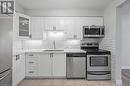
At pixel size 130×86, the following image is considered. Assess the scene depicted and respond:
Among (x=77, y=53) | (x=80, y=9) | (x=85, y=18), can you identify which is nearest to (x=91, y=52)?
(x=77, y=53)

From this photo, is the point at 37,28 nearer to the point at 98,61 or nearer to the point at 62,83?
the point at 62,83

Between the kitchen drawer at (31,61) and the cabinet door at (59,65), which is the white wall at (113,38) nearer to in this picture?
the cabinet door at (59,65)

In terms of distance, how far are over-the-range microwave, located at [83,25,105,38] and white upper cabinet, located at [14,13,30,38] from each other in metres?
1.96

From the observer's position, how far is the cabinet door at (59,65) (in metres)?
5.16

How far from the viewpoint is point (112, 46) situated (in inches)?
189

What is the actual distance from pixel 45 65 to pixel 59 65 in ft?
1.51

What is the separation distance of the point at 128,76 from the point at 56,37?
281 cm

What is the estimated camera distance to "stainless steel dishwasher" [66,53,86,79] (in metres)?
5.09

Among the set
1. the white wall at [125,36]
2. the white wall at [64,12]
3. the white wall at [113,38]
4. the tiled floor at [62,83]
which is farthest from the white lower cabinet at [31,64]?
the white wall at [125,36]

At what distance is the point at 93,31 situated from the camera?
549 centimetres

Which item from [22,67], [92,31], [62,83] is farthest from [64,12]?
[62,83]

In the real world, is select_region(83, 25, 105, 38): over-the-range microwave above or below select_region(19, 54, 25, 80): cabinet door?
above

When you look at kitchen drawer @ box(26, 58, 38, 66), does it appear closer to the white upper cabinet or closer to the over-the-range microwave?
the white upper cabinet

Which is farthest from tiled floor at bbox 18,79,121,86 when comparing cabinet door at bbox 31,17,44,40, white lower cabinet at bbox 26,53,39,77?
cabinet door at bbox 31,17,44,40
